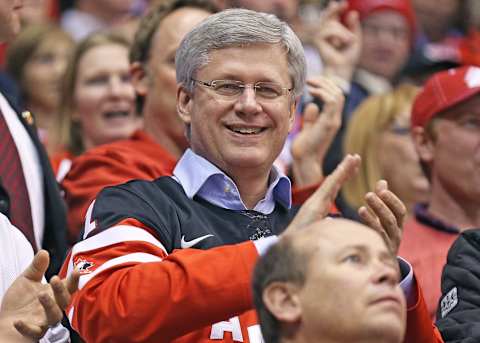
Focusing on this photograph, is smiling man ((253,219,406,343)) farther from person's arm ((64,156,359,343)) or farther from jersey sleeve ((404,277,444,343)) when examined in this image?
jersey sleeve ((404,277,444,343))

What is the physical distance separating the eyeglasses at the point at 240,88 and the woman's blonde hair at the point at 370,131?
7.70ft

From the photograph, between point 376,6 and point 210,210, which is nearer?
point 210,210

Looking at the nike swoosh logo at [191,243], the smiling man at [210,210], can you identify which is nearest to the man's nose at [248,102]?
the smiling man at [210,210]

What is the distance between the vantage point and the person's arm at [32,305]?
364 cm

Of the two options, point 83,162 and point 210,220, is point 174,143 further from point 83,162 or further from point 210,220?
point 210,220

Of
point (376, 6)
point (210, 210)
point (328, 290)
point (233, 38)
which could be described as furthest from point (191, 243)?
point (376, 6)

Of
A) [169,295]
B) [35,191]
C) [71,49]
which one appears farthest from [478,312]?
[71,49]

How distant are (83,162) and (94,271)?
5.43ft

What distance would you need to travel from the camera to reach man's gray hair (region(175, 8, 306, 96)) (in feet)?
13.9

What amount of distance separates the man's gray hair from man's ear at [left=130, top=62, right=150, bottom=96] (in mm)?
1393

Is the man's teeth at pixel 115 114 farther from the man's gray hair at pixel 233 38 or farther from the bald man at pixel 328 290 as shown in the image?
the bald man at pixel 328 290

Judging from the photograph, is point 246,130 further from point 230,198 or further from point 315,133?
point 315,133

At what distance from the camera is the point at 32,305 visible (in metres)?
3.80

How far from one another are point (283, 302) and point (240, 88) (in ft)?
3.62
